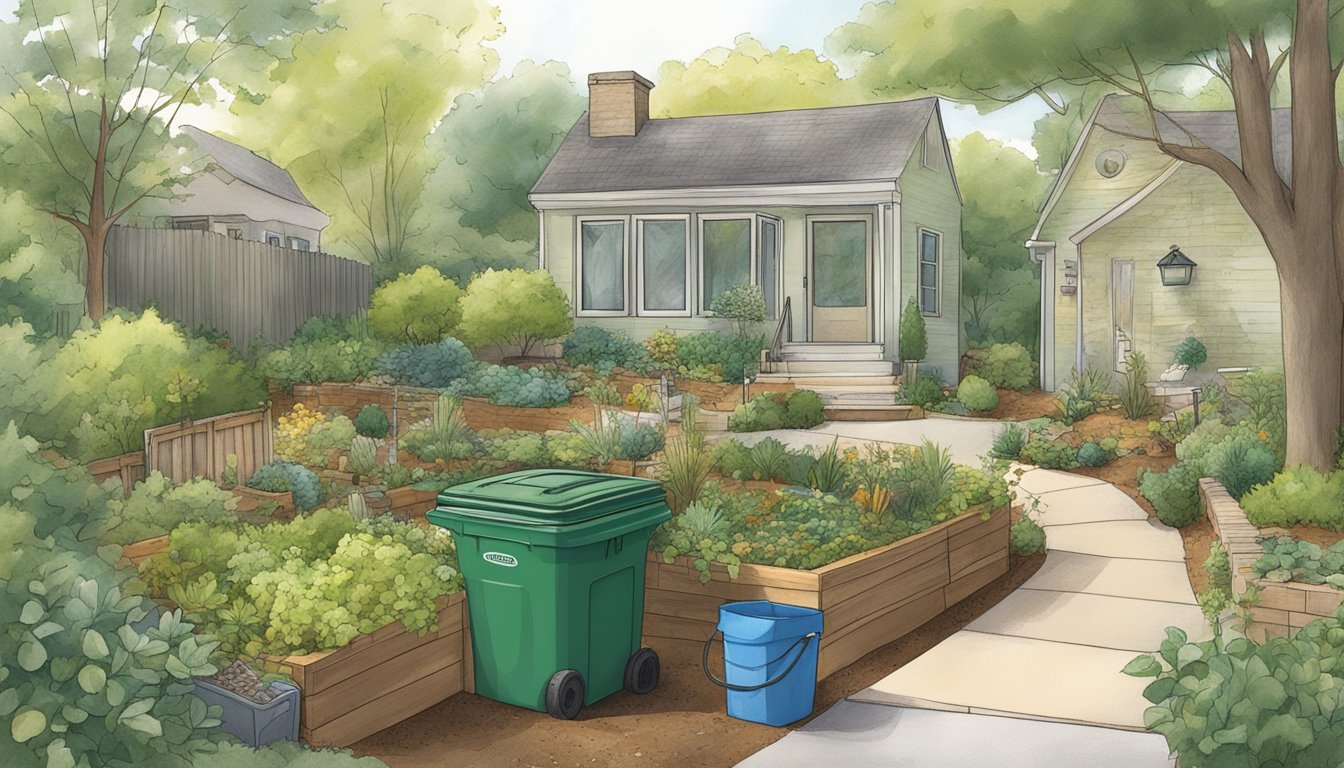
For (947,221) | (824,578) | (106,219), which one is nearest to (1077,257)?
(947,221)

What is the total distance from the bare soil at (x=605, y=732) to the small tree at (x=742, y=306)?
27.1ft

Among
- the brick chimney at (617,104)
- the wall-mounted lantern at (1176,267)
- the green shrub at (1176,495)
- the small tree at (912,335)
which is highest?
the brick chimney at (617,104)

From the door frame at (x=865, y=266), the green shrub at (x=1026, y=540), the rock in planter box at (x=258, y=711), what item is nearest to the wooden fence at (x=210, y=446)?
the rock in planter box at (x=258, y=711)

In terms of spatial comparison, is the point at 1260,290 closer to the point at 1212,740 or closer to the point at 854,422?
the point at 854,422

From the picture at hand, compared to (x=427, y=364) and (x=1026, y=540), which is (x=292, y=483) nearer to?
(x=427, y=364)

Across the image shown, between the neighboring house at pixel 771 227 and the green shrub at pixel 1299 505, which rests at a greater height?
the neighboring house at pixel 771 227

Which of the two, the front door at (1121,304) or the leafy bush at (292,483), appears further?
the front door at (1121,304)

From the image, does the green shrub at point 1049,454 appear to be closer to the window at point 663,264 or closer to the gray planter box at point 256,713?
the window at point 663,264

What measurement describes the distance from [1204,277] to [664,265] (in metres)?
6.36

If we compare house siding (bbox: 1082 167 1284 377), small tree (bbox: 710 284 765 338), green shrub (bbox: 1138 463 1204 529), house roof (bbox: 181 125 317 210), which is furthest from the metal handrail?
house roof (bbox: 181 125 317 210)

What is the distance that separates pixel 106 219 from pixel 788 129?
26.3ft

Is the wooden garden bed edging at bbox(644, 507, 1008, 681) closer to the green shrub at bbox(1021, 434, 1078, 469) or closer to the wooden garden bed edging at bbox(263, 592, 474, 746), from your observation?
the wooden garden bed edging at bbox(263, 592, 474, 746)

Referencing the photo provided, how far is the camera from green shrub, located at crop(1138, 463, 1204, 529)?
25.9 ft

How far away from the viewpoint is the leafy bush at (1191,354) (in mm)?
12750
